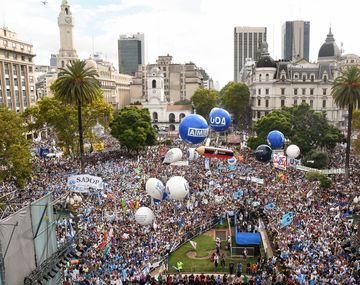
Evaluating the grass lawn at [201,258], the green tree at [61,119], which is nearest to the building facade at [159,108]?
the green tree at [61,119]

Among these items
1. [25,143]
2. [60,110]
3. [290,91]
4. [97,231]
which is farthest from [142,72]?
[97,231]

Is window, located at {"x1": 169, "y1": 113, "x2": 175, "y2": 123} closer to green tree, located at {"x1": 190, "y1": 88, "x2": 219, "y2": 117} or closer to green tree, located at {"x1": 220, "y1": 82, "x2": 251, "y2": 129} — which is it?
green tree, located at {"x1": 190, "y1": 88, "x2": 219, "y2": 117}

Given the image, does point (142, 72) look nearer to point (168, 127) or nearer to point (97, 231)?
point (168, 127)

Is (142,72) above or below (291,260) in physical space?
above

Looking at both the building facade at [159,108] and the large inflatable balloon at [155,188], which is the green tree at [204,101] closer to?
the building facade at [159,108]

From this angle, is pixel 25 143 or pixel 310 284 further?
pixel 25 143

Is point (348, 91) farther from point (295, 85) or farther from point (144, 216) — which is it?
point (295, 85)

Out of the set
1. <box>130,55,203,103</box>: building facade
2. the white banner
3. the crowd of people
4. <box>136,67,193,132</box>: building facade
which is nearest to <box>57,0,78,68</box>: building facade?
<box>130,55,203,103</box>: building facade

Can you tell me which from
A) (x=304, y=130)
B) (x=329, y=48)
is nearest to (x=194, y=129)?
(x=304, y=130)

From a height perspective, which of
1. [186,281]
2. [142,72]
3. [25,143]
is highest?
[142,72]
